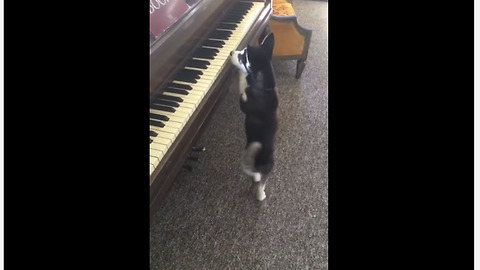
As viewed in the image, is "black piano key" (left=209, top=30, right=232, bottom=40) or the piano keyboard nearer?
the piano keyboard

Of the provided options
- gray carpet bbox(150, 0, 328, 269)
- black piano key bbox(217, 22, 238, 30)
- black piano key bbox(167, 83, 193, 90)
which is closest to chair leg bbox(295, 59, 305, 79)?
gray carpet bbox(150, 0, 328, 269)

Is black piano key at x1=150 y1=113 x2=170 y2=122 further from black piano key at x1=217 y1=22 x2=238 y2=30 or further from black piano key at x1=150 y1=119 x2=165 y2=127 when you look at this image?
black piano key at x1=217 y1=22 x2=238 y2=30

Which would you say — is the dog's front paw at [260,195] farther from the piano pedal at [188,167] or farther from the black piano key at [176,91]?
the black piano key at [176,91]

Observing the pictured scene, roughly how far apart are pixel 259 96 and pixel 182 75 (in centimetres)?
30

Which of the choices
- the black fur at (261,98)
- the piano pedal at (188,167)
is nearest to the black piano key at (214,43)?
the black fur at (261,98)

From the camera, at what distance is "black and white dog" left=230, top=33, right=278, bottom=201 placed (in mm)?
1496

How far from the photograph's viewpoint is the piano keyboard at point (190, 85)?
4.12 ft

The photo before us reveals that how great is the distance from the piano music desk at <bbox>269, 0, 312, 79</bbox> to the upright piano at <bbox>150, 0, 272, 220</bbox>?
0.89 m

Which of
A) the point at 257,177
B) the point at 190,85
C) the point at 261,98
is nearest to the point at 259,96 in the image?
the point at 261,98
